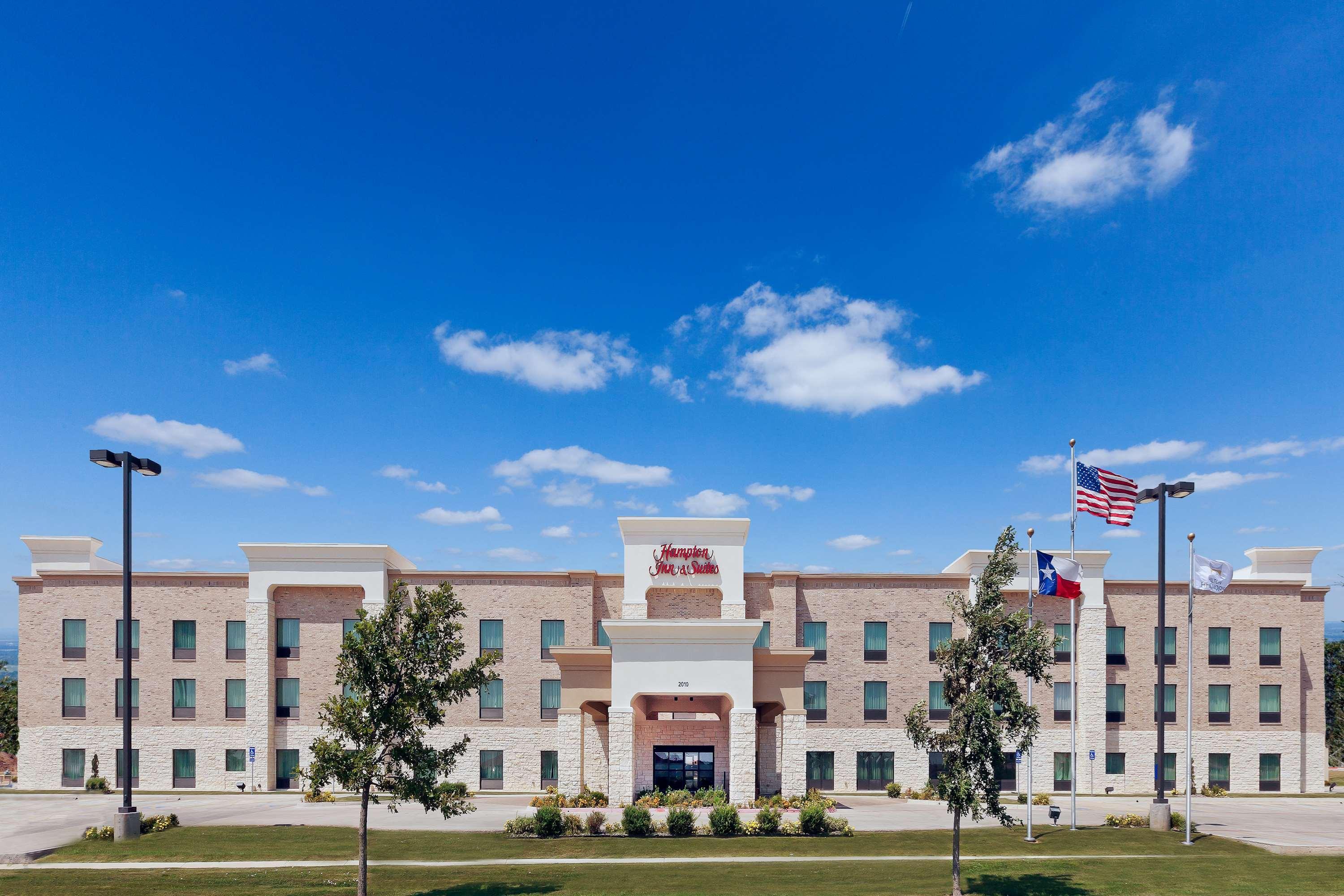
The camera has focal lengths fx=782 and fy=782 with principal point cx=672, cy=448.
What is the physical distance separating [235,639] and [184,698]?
4.19m

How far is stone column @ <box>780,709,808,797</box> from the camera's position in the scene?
110 feet

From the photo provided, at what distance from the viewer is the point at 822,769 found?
43094 mm

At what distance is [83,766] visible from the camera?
141ft

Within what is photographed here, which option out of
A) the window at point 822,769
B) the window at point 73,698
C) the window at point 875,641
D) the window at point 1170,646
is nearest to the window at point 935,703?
the window at point 875,641

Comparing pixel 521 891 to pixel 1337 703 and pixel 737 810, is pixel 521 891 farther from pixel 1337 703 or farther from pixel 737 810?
pixel 1337 703

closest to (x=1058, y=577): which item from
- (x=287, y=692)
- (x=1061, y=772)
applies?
(x=1061, y=772)

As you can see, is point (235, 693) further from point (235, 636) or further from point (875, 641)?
point (875, 641)

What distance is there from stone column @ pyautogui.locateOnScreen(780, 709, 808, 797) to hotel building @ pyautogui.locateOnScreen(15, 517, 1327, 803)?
7733 mm

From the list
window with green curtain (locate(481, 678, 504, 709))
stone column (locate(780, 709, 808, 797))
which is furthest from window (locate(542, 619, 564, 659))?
stone column (locate(780, 709, 808, 797))

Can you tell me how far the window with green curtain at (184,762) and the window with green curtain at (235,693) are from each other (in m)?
3.13

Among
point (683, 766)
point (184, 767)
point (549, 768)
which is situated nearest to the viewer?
point (683, 766)

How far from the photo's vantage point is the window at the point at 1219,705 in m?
43.9

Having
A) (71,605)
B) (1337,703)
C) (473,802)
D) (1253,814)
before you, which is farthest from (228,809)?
(1337,703)

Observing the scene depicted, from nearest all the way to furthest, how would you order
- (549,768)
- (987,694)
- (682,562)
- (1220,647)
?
(987,694), (682,562), (549,768), (1220,647)
